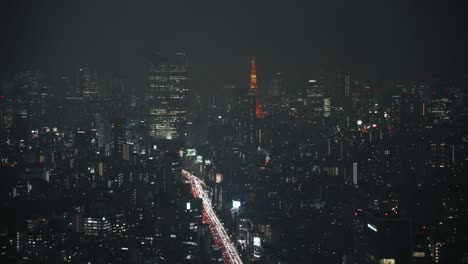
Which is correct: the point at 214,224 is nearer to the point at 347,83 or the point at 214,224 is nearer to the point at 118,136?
the point at 118,136

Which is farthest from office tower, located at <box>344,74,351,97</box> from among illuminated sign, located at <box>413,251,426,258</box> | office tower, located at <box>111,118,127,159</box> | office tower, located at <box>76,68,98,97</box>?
office tower, located at <box>76,68,98,97</box>

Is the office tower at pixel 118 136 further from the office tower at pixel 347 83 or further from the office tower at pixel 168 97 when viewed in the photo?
the office tower at pixel 347 83

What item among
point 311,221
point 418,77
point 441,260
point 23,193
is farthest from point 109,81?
point 441,260

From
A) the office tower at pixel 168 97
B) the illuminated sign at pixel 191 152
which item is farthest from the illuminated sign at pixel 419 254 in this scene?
the office tower at pixel 168 97

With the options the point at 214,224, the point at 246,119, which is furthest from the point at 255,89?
the point at 214,224

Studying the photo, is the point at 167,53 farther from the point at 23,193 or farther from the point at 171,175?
the point at 23,193
